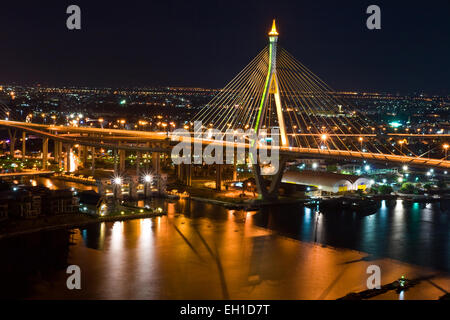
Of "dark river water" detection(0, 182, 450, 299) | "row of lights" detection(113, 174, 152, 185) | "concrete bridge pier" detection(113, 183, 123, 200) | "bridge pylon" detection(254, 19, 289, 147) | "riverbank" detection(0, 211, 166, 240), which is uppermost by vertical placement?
"bridge pylon" detection(254, 19, 289, 147)

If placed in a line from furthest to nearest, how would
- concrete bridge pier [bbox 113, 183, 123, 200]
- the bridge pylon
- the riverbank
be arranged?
concrete bridge pier [bbox 113, 183, 123, 200]
the bridge pylon
the riverbank

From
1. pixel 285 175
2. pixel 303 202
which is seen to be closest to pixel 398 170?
pixel 285 175

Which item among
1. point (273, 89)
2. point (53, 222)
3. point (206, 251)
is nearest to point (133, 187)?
point (53, 222)

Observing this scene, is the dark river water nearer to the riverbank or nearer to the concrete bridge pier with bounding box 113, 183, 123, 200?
the riverbank

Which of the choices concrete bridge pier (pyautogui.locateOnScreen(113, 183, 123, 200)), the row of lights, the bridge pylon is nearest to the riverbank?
concrete bridge pier (pyautogui.locateOnScreen(113, 183, 123, 200))

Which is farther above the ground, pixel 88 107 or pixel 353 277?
pixel 88 107
